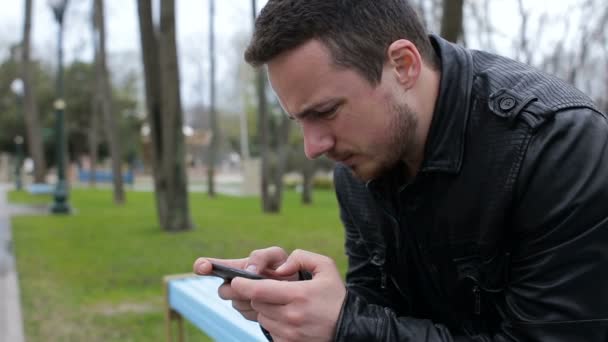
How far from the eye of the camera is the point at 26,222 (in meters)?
13.7

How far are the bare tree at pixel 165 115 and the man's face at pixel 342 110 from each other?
9.37 m

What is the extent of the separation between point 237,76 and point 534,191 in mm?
43435

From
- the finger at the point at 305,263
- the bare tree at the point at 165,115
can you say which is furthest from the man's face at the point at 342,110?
the bare tree at the point at 165,115

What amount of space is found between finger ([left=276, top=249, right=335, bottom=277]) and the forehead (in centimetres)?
38

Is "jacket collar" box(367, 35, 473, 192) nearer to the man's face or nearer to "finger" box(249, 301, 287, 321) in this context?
the man's face

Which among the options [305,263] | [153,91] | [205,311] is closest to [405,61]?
[305,263]

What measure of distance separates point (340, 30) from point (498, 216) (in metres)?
0.58

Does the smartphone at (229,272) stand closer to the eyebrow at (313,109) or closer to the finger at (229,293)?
the finger at (229,293)

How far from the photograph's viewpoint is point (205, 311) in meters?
3.16

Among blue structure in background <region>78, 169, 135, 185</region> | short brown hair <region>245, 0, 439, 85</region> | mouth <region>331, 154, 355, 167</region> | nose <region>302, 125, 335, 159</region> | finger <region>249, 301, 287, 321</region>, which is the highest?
short brown hair <region>245, 0, 439, 85</region>

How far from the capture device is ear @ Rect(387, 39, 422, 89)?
5.16 ft

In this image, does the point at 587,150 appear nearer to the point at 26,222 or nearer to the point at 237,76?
the point at 26,222

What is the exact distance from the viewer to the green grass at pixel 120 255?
5430mm

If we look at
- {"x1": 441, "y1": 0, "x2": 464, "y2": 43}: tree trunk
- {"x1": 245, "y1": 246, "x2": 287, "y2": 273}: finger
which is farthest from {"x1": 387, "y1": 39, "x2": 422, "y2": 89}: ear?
{"x1": 441, "y1": 0, "x2": 464, "y2": 43}: tree trunk
